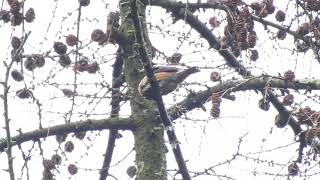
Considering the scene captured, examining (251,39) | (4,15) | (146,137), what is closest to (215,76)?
(251,39)

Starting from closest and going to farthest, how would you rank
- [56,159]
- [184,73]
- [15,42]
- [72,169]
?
[184,73], [15,42], [56,159], [72,169]

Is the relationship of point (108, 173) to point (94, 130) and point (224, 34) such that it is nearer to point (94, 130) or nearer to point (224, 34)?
point (94, 130)

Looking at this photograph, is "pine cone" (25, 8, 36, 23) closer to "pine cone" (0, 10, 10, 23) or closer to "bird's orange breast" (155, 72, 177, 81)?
"pine cone" (0, 10, 10, 23)

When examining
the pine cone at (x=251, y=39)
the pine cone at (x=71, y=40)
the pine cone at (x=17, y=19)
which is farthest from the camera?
the pine cone at (x=71, y=40)

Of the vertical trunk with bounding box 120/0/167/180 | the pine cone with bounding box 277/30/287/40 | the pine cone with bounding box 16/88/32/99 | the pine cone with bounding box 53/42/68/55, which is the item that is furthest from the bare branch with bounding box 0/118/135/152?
the pine cone with bounding box 277/30/287/40

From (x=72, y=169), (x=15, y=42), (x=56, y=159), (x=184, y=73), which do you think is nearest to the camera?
(x=184, y=73)

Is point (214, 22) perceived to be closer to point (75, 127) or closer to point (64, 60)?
point (64, 60)

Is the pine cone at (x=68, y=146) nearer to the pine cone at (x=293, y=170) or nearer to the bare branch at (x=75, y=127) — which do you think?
the bare branch at (x=75, y=127)

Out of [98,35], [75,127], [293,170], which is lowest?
[293,170]

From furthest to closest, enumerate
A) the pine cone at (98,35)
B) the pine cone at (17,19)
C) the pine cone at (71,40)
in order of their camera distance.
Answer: the pine cone at (71,40), the pine cone at (98,35), the pine cone at (17,19)

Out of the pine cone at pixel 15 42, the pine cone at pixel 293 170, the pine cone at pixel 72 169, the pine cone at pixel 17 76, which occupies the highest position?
the pine cone at pixel 15 42

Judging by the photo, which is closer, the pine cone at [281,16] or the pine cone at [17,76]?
the pine cone at [17,76]

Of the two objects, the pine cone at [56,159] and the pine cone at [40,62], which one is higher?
the pine cone at [40,62]

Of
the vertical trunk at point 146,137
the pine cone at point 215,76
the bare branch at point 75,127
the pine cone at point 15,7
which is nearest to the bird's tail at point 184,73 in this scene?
the pine cone at point 215,76
